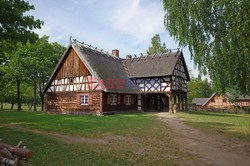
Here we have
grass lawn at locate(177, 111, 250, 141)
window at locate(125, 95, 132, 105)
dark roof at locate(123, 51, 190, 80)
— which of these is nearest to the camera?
grass lawn at locate(177, 111, 250, 141)

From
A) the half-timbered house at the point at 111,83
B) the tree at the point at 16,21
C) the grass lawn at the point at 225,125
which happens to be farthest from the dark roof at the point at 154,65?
the tree at the point at 16,21

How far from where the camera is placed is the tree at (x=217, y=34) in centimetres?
895

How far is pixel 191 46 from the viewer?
11.8 metres

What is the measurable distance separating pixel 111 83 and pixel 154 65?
26.1 feet

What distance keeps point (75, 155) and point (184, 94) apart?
26298 mm

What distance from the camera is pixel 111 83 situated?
24.7m

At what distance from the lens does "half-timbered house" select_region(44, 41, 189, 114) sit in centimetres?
2422

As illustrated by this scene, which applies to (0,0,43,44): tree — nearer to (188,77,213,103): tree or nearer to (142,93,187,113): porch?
(142,93,187,113): porch

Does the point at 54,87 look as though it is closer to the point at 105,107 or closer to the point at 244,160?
the point at 105,107

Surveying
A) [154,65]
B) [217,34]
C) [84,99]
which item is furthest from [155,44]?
[217,34]

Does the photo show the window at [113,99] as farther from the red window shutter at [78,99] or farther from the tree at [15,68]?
the tree at [15,68]

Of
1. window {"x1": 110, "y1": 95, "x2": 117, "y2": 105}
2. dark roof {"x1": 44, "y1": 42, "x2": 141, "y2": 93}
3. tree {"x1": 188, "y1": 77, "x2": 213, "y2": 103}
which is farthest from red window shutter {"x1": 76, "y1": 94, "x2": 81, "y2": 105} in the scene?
tree {"x1": 188, "y1": 77, "x2": 213, "y2": 103}

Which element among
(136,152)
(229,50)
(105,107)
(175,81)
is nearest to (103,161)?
(136,152)

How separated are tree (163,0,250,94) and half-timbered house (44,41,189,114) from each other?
499 inches
